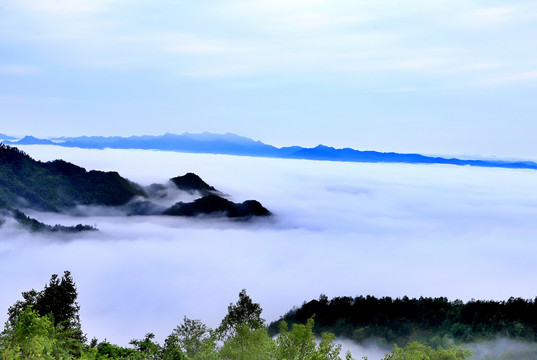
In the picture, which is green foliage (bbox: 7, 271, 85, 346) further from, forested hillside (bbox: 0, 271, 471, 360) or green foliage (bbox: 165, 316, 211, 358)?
green foliage (bbox: 165, 316, 211, 358)

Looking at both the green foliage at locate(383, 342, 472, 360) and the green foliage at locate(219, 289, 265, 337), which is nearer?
the green foliage at locate(383, 342, 472, 360)

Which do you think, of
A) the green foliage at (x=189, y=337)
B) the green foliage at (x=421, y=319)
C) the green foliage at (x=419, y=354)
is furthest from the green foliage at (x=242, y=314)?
the green foliage at (x=421, y=319)

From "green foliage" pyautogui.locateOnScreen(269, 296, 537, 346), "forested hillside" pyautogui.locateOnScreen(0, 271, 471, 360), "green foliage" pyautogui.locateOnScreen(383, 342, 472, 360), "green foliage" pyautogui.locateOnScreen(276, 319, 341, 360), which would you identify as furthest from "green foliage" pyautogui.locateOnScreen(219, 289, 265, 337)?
"green foliage" pyautogui.locateOnScreen(269, 296, 537, 346)

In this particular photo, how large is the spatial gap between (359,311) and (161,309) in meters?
96.5

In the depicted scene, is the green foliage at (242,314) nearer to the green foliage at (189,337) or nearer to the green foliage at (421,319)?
the green foliage at (189,337)

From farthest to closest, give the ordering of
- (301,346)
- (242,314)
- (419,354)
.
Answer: (242,314) < (419,354) < (301,346)

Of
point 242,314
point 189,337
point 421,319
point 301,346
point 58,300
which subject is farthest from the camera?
point 421,319

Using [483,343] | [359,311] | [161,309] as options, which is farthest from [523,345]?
[161,309]

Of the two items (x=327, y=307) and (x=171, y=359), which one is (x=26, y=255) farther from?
(x=171, y=359)

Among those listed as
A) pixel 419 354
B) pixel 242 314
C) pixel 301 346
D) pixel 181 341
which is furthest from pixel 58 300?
pixel 419 354

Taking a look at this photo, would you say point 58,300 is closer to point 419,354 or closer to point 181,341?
point 181,341

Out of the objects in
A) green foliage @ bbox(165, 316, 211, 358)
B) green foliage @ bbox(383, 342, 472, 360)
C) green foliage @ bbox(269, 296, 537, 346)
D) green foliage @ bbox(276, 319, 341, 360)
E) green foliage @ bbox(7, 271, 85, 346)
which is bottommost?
green foliage @ bbox(269, 296, 537, 346)

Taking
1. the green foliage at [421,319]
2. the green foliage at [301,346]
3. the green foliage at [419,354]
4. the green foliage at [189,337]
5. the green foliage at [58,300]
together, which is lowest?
the green foliage at [421,319]

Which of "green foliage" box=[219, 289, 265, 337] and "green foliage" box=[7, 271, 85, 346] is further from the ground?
"green foliage" box=[7, 271, 85, 346]
